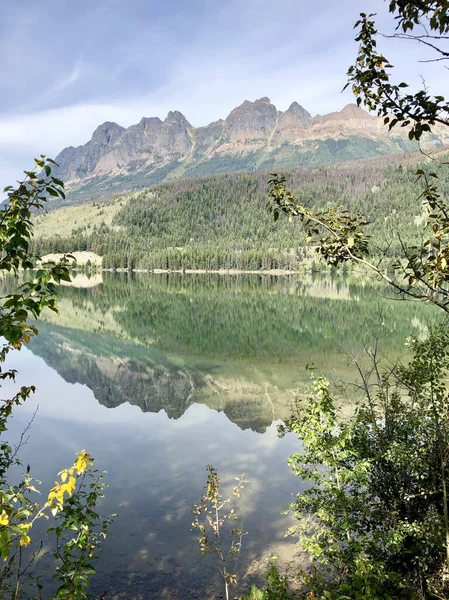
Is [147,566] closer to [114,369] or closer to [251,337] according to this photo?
[114,369]

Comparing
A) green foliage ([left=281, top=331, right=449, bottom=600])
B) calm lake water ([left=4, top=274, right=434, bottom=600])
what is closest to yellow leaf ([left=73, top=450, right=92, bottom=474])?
calm lake water ([left=4, top=274, right=434, bottom=600])

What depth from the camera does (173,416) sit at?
2964 centimetres

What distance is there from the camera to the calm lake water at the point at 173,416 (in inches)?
551

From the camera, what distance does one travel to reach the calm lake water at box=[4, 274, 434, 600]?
45.9ft

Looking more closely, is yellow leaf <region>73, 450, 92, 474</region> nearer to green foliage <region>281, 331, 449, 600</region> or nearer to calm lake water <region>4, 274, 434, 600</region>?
calm lake water <region>4, 274, 434, 600</region>

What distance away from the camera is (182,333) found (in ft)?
203

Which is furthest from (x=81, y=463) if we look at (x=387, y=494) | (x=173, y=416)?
(x=173, y=416)

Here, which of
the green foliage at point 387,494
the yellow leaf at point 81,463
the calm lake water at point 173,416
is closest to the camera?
the yellow leaf at point 81,463

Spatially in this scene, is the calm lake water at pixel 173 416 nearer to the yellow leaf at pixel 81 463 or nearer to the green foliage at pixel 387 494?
the green foliage at pixel 387 494

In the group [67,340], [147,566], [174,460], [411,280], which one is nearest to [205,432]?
[174,460]

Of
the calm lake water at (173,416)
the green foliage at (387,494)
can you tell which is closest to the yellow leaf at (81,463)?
the calm lake water at (173,416)

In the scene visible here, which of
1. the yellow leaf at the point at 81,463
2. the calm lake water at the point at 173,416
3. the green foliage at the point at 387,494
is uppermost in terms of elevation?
the yellow leaf at the point at 81,463

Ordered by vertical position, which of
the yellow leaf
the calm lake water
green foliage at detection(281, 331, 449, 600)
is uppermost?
the yellow leaf

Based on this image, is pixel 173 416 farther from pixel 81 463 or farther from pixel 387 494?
pixel 81 463
